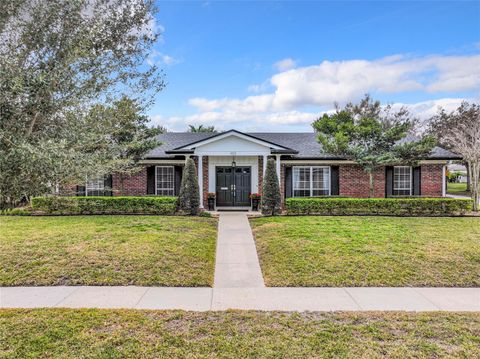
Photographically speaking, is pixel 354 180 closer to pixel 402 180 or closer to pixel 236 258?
pixel 402 180

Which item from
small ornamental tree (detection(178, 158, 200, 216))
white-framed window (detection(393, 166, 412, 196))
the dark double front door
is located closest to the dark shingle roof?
white-framed window (detection(393, 166, 412, 196))

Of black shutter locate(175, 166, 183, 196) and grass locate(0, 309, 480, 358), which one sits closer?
grass locate(0, 309, 480, 358)

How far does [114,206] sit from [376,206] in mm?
12279

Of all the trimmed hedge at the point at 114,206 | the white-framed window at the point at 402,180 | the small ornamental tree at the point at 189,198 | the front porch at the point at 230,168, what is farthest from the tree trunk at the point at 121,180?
the white-framed window at the point at 402,180

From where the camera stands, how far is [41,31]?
3.54 m

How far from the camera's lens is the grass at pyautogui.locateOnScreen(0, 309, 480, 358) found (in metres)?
3.76

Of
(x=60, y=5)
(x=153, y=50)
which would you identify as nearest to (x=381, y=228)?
(x=153, y=50)

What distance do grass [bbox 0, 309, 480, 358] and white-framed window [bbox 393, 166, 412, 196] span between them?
45.7 feet

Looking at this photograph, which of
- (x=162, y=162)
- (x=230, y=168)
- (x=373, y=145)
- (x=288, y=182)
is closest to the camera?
(x=373, y=145)

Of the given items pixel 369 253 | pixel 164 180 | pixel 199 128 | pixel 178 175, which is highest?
pixel 199 128

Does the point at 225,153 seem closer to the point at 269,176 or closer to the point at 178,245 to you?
the point at 269,176

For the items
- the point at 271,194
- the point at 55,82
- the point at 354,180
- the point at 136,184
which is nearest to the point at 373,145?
the point at 354,180

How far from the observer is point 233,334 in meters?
4.20

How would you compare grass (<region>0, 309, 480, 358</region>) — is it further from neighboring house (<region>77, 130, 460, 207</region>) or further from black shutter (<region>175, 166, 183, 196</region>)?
black shutter (<region>175, 166, 183, 196</region>)
